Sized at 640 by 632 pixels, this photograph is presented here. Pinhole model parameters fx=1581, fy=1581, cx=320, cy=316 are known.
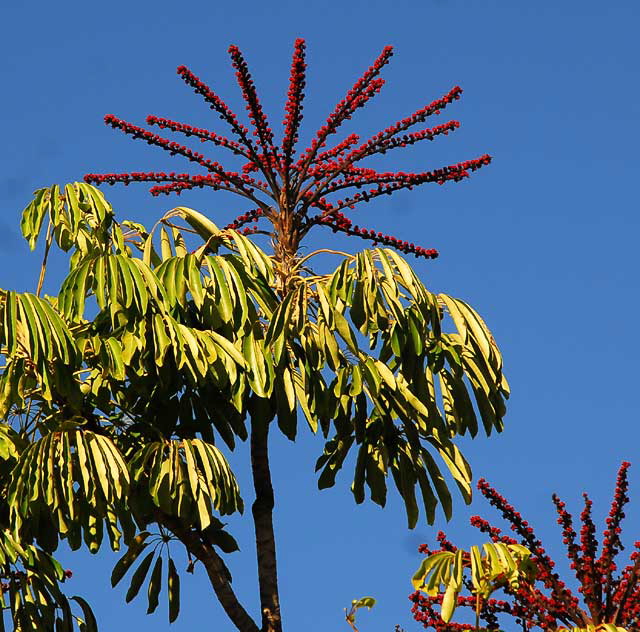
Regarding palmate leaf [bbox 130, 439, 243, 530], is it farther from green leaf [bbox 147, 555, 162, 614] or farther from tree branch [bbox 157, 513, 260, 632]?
green leaf [bbox 147, 555, 162, 614]

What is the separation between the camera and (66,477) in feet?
27.7

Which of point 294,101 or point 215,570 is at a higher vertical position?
point 294,101

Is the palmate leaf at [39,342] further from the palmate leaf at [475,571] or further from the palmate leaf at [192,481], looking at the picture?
the palmate leaf at [475,571]

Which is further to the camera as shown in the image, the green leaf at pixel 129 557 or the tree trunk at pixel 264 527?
the green leaf at pixel 129 557

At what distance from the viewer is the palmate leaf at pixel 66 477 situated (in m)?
8.38

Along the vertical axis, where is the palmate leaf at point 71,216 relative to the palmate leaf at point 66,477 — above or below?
above

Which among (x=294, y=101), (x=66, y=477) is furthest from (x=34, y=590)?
(x=294, y=101)

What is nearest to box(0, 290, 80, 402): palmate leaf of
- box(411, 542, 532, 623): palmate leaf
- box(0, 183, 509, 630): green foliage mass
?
box(0, 183, 509, 630): green foliage mass

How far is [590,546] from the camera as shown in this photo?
9258 millimetres

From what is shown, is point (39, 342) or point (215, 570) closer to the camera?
point (39, 342)

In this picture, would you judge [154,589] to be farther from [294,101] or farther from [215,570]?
[294,101]

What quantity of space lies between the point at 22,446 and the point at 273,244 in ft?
6.28

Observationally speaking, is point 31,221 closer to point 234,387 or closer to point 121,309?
point 121,309

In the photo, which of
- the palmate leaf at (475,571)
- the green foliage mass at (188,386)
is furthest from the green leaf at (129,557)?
the palmate leaf at (475,571)
